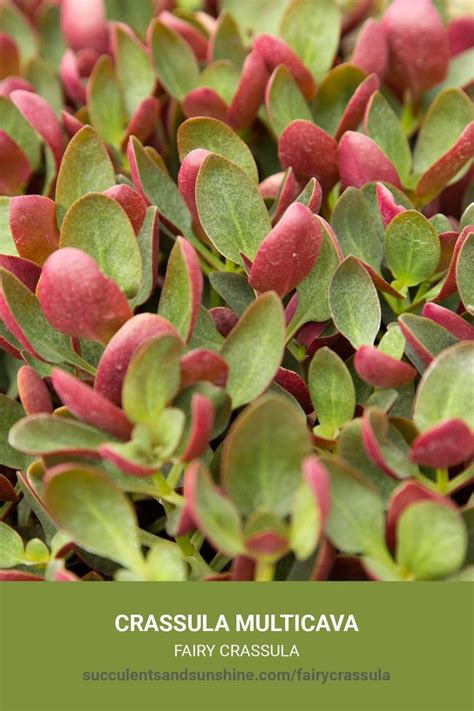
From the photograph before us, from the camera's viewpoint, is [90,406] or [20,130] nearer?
[90,406]

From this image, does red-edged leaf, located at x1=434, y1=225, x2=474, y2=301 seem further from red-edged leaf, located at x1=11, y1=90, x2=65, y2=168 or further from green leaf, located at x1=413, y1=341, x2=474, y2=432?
red-edged leaf, located at x1=11, y1=90, x2=65, y2=168

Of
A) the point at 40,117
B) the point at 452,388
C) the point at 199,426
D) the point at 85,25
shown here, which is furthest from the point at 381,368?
the point at 85,25

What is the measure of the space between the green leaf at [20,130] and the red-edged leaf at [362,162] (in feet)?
1.11

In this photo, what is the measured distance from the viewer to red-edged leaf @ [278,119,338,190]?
82 centimetres

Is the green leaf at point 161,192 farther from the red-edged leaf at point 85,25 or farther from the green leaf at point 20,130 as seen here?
the red-edged leaf at point 85,25

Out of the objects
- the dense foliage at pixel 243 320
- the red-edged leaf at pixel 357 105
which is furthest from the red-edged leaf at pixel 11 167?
the red-edged leaf at pixel 357 105

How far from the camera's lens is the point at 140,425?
1.92 feet

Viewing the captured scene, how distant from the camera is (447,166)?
0.82 meters

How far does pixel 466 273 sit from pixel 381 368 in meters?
0.13

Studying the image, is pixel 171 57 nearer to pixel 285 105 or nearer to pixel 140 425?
pixel 285 105
